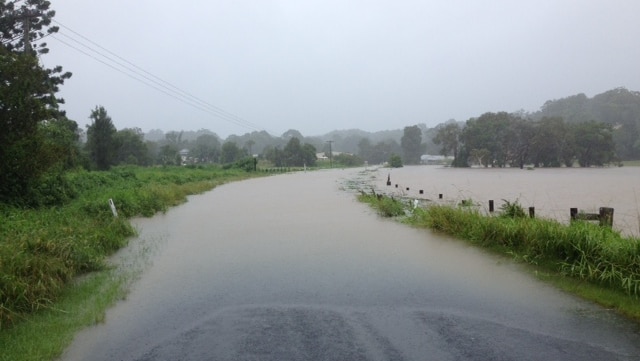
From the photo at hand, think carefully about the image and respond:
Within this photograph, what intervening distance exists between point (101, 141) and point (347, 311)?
40.0 meters

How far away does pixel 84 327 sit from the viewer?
197 inches

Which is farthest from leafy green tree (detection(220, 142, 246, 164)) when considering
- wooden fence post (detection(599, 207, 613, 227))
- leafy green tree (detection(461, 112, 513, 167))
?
wooden fence post (detection(599, 207, 613, 227))

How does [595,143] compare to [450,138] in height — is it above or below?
below

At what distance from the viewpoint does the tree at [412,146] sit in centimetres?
13950

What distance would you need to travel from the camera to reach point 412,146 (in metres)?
140

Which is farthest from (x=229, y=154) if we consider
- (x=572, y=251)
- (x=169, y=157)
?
(x=572, y=251)

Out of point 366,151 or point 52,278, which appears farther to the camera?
point 366,151

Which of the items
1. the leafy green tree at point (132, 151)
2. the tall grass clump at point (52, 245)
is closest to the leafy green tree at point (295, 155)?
the leafy green tree at point (132, 151)

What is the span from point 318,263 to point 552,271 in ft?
12.8

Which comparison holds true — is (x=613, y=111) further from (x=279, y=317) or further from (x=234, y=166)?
(x=279, y=317)

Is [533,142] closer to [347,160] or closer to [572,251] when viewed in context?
[347,160]

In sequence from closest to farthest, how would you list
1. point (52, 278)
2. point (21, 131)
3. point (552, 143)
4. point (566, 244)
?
point (52, 278)
point (566, 244)
point (21, 131)
point (552, 143)

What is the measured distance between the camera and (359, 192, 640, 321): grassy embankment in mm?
5742

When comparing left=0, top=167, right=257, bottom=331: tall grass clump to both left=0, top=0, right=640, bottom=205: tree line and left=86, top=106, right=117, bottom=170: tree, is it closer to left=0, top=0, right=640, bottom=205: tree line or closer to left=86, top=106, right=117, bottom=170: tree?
left=0, top=0, right=640, bottom=205: tree line
